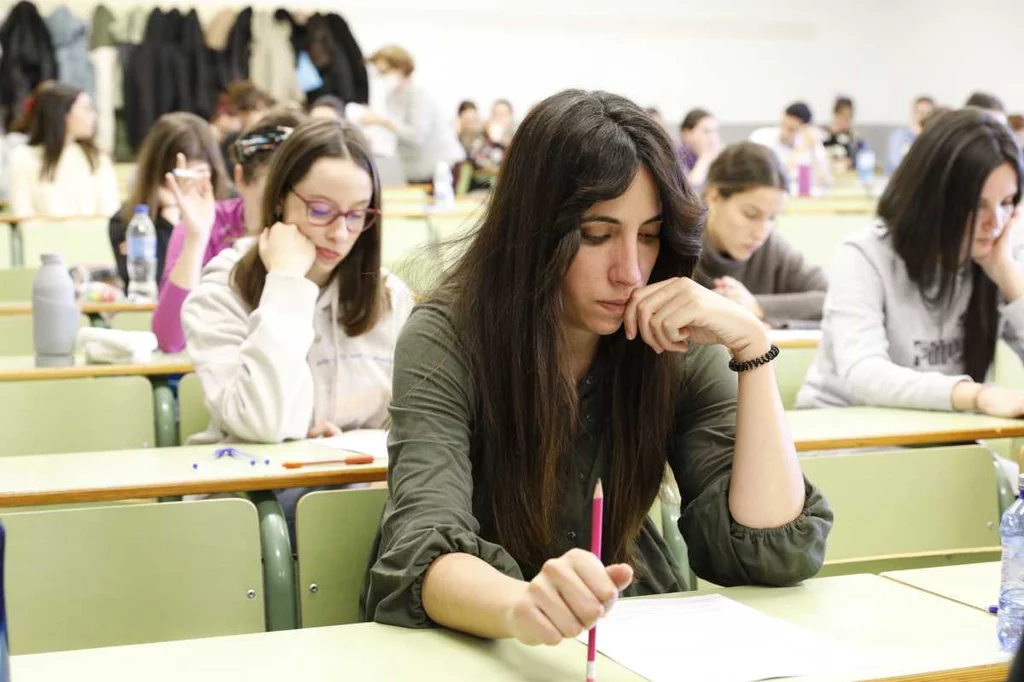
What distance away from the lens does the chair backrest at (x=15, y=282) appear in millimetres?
4863

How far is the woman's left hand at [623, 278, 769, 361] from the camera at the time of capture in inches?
64.6

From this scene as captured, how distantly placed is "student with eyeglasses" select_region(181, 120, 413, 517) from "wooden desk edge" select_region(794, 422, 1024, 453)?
32.8 inches

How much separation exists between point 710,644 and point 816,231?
18.8 ft

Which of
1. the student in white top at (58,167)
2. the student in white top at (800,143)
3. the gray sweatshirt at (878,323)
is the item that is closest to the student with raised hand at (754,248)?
the gray sweatshirt at (878,323)

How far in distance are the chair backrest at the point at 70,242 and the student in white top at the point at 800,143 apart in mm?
5789

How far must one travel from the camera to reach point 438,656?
135 cm

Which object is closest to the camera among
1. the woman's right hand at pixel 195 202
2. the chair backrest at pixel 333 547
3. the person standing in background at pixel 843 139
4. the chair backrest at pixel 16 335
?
the chair backrest at pixel 333 547

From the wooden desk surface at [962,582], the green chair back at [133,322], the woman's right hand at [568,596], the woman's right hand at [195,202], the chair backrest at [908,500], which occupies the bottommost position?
the chair backrest at [908,500]

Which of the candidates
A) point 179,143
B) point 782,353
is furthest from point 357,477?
point 179,143

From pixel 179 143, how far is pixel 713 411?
310cm

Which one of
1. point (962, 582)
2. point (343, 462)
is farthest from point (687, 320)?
point (343, 462)

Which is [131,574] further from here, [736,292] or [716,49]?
[716,49]

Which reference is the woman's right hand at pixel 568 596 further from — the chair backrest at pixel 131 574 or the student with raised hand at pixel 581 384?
the chair backrest at pixel 131 574

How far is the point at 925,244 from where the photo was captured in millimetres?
2914
